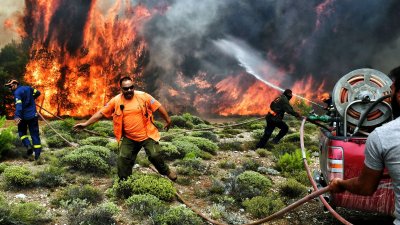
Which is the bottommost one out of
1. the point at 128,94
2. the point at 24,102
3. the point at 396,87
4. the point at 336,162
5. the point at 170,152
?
the point at 170,152

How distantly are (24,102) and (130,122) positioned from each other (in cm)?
398

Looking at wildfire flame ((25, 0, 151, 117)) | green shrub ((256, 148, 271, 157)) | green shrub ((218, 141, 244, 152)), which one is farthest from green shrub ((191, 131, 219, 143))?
wildfire flame ((25, 0, 151, 117))

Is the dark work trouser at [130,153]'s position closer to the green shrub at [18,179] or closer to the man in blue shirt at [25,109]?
the green shrub at [18,179]

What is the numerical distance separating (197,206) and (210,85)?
40706mm

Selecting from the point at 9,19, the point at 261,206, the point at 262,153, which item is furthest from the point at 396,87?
the point at 9,19

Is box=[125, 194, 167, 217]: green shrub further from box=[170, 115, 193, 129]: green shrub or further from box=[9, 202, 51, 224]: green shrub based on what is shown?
box=[170, 115, 193, 129]: green shrub

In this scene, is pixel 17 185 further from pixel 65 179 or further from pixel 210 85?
pixel 210 85

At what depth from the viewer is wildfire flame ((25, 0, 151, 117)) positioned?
3284cm

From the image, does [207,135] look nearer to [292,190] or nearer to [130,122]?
[292,190]

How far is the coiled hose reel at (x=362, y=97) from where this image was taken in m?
4.42

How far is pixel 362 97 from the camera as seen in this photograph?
4.54 metres

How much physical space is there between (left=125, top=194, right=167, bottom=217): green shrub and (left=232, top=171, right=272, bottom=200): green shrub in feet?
5.18

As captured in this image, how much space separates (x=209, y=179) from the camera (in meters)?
7.99

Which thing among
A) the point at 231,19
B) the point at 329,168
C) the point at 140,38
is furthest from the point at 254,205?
the point at 231,19
